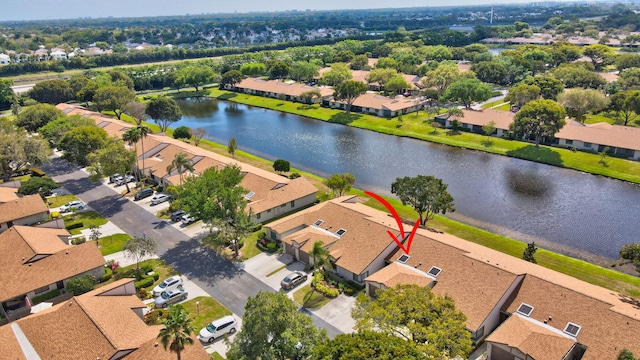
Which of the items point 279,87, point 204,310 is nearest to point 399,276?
point 204,310

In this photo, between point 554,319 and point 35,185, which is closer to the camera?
point 554,319

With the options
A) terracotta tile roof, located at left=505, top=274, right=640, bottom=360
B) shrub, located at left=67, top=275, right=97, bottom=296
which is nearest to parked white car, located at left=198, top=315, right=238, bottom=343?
shrub, located at left=67, top=275, right=97, bottom=296

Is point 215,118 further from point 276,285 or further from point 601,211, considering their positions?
point 601,211

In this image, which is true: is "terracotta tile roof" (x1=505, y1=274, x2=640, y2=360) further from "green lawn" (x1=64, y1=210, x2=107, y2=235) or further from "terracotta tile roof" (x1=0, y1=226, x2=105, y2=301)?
"green lawn" (x1=64, y1=210, x2=107, y2=235)

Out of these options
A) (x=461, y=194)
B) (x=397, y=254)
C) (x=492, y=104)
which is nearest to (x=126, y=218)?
(x=397, y=254)

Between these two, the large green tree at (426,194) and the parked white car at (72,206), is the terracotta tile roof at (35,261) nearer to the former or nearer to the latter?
the parked white car at (72,206)

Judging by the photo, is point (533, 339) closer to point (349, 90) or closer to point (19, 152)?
point (19, 152)

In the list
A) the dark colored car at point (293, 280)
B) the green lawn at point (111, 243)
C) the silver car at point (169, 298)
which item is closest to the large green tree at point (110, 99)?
the green lawn at point (111, 243)
